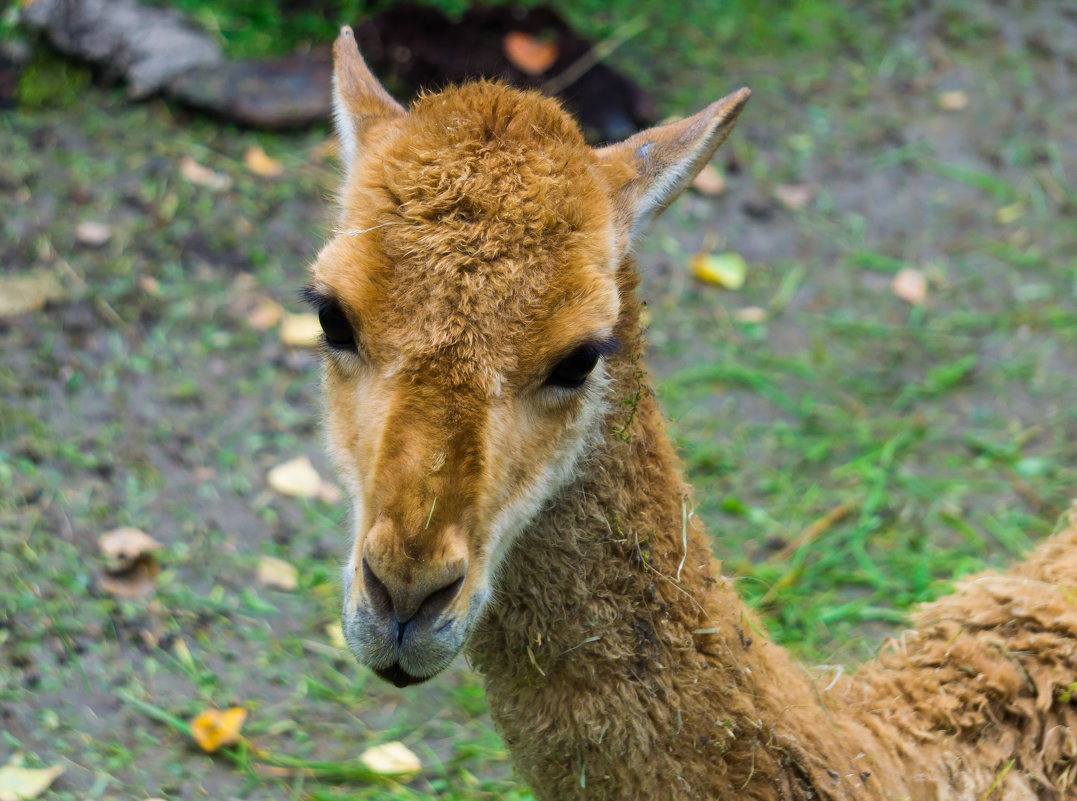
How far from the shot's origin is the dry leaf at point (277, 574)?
4.14 m

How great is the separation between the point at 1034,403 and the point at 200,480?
4.16m

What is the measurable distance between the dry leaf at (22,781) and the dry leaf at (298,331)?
2.50 meters

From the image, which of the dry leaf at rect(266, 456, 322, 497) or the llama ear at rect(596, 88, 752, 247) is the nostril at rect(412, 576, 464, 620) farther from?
the dry leaf at rect(266, 456, 322, 497)

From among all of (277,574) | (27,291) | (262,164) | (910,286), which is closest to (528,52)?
(262,164)

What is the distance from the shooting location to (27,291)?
5008 millimetres

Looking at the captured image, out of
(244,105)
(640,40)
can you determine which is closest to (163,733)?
(244,105)

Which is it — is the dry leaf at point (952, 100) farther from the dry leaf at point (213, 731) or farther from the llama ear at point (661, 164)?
the dry leaf at point (213, 731)

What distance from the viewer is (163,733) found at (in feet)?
11.4

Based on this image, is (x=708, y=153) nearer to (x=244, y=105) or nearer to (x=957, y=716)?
(x=957, y=716)

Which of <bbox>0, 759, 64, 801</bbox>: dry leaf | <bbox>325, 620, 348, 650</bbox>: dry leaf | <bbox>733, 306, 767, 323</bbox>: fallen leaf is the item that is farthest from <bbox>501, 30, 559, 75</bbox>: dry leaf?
<bbox>0, 759, 64, 801</bbox>: dry leaf

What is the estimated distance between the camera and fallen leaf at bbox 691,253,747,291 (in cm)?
586

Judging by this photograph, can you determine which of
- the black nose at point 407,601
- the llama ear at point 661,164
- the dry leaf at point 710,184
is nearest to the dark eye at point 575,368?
the llama ear at point 661,164

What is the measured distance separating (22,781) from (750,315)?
4174 millimetres

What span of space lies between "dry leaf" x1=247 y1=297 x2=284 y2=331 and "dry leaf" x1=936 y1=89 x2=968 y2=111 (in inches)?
192
